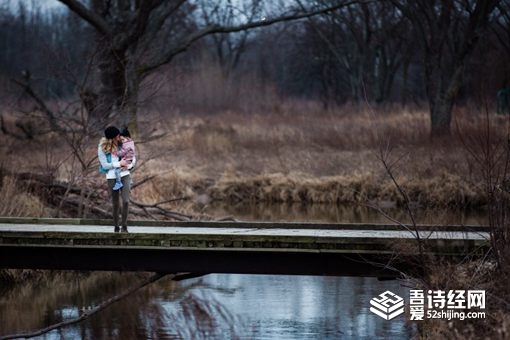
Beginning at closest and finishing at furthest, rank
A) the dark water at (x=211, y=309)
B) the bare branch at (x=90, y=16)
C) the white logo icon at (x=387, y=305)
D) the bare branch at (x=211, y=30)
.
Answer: the dark water at (x=211, y=309) → the white logo icon at (x=387, y=305) → the bare branch at (x=211, y=30) → the bare branch at (x=90, y=16)

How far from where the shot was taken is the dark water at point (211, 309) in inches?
572

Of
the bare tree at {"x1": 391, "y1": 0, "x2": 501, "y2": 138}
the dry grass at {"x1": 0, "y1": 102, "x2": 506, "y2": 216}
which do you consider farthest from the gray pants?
the bare tree at {"x1": 391, "y1": 0, "x2": 501, "y2": 138}

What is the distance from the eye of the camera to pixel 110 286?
60.0 feet

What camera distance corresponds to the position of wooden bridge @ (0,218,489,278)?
12.8 metres

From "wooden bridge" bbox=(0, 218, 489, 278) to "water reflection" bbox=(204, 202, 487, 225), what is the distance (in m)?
9.77

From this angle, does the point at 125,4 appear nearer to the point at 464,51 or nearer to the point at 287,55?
the point at 464,51

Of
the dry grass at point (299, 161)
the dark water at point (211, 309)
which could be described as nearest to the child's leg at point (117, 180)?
the dark water at point (211, 309)

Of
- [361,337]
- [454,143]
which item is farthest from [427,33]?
[361,337]

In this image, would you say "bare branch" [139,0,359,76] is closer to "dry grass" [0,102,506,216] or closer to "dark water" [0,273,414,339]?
"dry grass" [0,102,506,216]

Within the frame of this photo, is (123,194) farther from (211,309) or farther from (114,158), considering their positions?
(211,309)

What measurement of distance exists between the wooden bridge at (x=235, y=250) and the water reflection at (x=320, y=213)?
32.1ft

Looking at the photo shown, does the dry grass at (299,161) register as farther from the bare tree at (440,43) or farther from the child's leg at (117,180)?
the child's leg at (117,180)

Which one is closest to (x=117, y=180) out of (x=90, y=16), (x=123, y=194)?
(x=123, y=194)

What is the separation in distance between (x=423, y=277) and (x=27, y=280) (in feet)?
26.4
